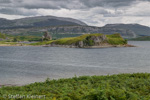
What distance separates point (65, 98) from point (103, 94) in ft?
15.7

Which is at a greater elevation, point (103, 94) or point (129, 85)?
point (103, 94)

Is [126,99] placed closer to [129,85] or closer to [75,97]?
[75,97]

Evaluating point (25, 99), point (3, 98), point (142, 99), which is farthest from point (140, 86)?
point (3, 98)

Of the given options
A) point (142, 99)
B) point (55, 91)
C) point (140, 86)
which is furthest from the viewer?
point (140, 86)

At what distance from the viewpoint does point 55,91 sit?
28.6 meters

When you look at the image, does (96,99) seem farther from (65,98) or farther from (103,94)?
(65,98)

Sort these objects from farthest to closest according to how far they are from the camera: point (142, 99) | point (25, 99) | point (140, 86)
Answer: point (140, 86), point (142, 99), point (25, 99)

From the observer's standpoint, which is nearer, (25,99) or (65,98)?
(25,99)

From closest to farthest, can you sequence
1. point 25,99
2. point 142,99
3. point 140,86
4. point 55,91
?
point 25,99 → point 142,99 → point 55,91 → point 140,86

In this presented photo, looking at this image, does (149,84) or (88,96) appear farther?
(149,84)

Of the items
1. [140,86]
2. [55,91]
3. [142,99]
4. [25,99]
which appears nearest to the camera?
[25,99]

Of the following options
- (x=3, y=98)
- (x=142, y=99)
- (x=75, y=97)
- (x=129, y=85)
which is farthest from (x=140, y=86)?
(x=3, y=98)

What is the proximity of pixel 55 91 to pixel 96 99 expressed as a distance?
8791 mm

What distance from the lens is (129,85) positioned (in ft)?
106
